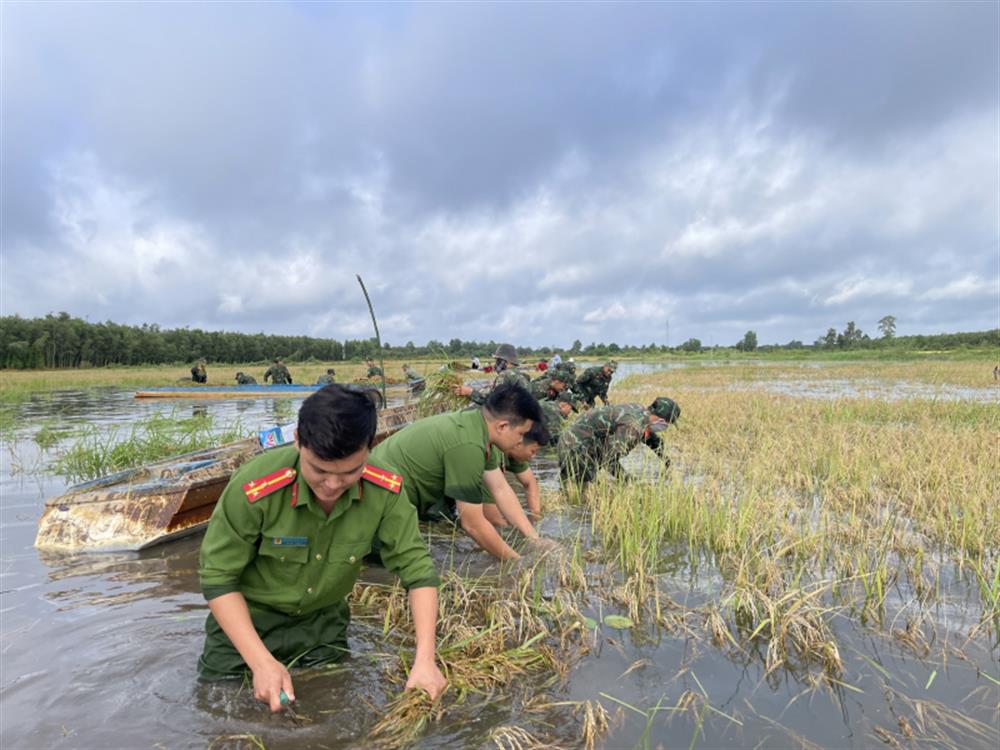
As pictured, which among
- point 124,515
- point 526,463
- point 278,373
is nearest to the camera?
point 526,463

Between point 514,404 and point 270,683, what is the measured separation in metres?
1.85

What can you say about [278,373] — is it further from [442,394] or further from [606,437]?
[606,437]

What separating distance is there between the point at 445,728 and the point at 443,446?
67.5 inches

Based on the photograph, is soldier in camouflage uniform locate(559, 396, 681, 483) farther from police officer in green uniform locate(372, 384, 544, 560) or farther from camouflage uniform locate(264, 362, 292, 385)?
camouflage uniform locate(264, 362, 292, 385)

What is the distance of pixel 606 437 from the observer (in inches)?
251

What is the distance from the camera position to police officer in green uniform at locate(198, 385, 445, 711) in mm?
1829

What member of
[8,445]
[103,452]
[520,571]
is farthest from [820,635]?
[8,445]

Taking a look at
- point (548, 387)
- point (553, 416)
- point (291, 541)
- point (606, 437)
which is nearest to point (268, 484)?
point (291, 541)

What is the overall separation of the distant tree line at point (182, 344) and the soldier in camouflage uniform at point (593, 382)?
37.1 ft

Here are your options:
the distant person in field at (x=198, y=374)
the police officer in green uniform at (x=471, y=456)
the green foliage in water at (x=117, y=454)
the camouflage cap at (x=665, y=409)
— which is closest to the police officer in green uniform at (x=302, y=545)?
the police officer in green uniform at (x=471, y=456)

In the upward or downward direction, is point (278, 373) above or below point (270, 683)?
above

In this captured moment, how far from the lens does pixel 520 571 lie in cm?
360

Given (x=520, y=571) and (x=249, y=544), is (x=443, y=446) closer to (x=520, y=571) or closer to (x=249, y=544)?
(x=520, y=571)

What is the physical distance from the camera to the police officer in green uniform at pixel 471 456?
3365 mm
